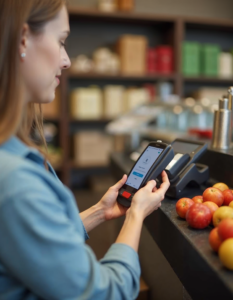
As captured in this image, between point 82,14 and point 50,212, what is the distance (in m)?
3.20

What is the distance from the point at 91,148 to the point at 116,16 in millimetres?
1459

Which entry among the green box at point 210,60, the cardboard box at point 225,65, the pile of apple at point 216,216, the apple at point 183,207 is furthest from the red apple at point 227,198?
the cardboard box at point 225,65

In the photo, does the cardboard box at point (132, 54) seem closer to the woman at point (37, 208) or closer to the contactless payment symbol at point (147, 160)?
the contactless payment symbol at point (147, 160)

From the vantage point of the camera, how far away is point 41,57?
28.6 inches

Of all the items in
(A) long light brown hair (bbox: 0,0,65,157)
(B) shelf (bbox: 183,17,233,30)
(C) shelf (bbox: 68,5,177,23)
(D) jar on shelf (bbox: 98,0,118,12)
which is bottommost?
(A) long light brown hair (bbox: 0,0,65,157)

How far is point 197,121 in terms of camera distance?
97.7 inches

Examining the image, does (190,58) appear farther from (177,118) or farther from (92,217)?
(92,217)

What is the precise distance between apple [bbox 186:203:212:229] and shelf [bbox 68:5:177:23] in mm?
2949

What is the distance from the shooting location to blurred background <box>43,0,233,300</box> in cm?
348

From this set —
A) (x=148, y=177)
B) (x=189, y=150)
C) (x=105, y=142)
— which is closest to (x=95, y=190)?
(x=105, y=142)

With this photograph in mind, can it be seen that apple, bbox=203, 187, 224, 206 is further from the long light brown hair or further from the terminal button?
the long light brown hair

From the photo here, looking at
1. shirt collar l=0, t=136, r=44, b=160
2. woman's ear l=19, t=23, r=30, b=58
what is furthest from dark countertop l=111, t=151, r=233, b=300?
woman's ear l=19, t=23, r=30, b=58

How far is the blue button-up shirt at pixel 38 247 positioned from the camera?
569mm

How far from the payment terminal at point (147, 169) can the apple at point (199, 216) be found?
0.54ft
